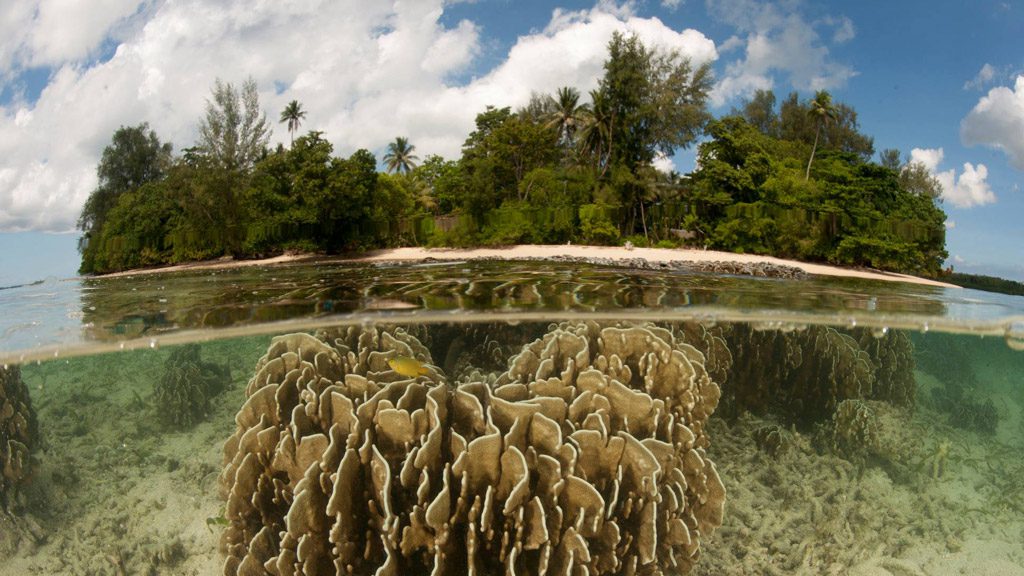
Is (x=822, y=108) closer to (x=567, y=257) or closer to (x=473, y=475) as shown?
(x=567, y=257)

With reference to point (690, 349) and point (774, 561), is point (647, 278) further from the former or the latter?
point (774, 561)

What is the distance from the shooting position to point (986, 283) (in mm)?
27766

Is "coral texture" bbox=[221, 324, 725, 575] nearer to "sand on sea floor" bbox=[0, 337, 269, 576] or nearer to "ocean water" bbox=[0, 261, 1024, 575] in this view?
"ocean water" bbox=[0, 261, 1024, 575]

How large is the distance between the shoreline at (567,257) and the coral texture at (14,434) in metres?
24.4

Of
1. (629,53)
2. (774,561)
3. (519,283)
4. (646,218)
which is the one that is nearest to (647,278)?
(519,283)

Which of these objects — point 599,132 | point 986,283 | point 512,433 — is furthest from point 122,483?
point 599,132

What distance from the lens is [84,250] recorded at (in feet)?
131

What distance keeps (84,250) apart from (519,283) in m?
41.2

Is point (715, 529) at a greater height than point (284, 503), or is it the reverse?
point (284, 503)

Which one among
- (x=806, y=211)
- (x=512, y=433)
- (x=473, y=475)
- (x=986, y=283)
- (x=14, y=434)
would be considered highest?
(x=806, y=211)

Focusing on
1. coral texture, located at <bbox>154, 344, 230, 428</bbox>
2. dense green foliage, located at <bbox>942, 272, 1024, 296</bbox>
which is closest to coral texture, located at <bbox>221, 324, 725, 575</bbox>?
coral texture, located at <bbox>154, 344, 230, 428</bbox>

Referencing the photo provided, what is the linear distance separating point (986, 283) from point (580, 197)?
21.4m

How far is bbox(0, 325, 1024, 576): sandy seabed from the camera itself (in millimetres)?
5797

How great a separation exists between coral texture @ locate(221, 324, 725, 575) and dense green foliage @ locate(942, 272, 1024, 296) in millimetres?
21107
